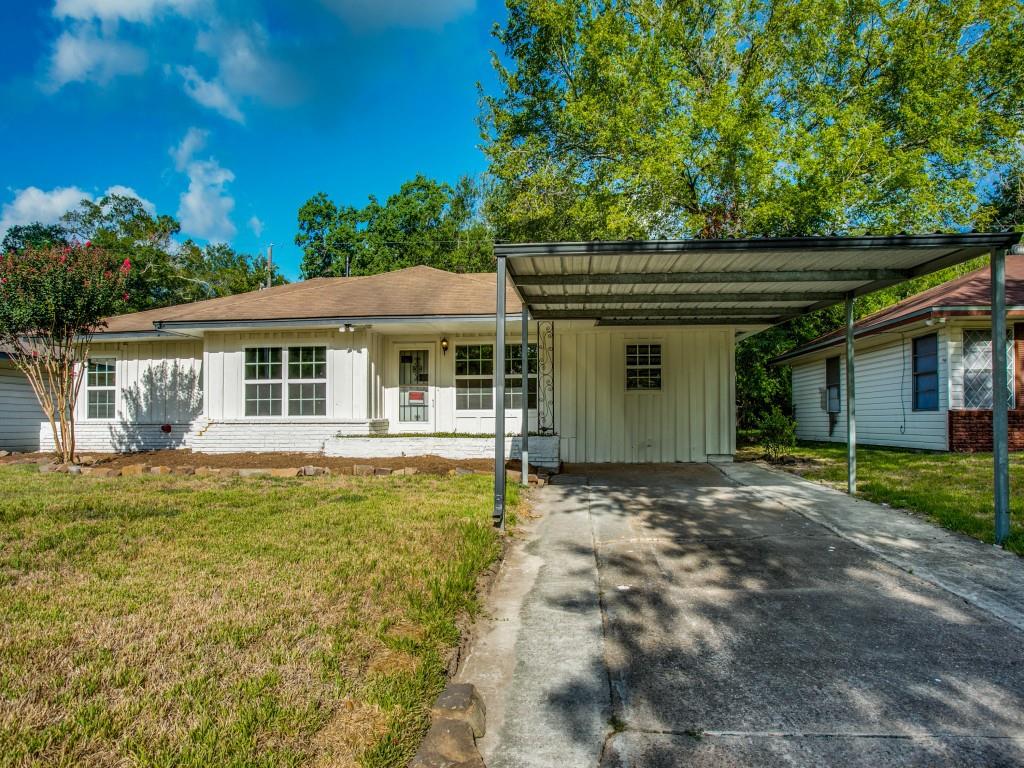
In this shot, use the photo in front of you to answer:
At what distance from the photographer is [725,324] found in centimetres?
992

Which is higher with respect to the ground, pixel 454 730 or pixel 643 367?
pixel 643 367

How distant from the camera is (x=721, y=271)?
634 cm

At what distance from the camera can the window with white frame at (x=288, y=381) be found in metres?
11.4

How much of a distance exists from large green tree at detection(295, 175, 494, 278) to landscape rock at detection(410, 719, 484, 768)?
30.8m

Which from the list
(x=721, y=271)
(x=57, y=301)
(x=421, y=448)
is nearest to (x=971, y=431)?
(x=721, y=271)

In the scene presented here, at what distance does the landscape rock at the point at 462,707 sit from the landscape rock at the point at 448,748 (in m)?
0.05

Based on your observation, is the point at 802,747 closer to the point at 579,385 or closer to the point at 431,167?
the point at 579,385

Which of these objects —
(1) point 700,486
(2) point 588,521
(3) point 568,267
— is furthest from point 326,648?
(1) point 700,486

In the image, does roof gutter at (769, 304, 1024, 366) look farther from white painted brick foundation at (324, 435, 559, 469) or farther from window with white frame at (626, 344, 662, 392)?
white painted brick foundation at (324, 435, 559, 469)

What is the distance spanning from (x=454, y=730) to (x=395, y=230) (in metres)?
34.8

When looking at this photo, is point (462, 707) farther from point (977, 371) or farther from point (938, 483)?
point (977, 371)

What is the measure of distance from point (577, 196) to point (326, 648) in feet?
59.4

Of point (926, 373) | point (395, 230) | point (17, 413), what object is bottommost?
point (17, 413)

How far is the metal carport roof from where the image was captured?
5156 millimetres
